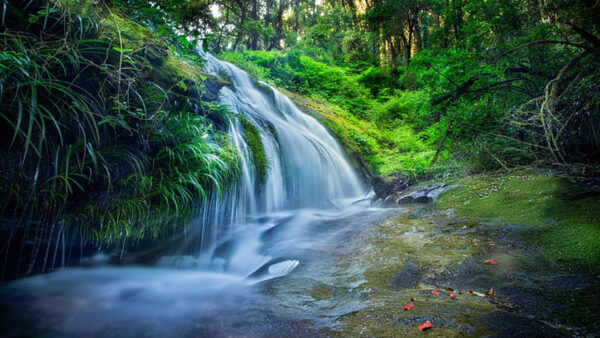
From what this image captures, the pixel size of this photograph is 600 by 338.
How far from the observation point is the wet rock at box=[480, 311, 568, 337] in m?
1.07

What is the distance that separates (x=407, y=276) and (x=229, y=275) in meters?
1.91

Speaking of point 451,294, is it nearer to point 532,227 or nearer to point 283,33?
point 532,227

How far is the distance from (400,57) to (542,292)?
750 inches

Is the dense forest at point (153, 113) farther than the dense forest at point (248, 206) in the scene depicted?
Yes

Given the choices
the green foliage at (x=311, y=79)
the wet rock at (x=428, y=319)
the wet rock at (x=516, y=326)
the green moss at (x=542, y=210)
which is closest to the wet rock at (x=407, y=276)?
the wet rock at (x=428, y=319)

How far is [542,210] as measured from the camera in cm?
263

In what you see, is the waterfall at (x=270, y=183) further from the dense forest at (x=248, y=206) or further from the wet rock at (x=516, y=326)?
the wet rock at (x=516, y=326)

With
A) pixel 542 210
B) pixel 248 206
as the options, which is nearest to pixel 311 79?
pixel 248 206

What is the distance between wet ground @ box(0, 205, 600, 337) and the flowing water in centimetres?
1

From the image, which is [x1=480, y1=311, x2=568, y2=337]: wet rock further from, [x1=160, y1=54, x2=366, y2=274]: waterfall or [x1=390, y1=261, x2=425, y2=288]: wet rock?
[x1=160, y1=54, x2=366, y2=274]: waterfall

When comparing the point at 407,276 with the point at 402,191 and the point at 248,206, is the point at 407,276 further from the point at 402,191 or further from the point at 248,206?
the point at 402,191

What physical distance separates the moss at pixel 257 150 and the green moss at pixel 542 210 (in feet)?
10.1

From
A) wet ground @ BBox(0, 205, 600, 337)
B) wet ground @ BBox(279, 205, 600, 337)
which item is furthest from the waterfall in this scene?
wet ground @ BBox(279, 205, 600, 337)

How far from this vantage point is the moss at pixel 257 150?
4727 mm
